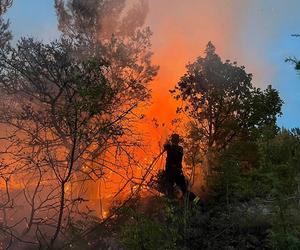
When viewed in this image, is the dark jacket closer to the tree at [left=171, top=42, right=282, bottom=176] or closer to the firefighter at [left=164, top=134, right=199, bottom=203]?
the firefighter at [left=164, top=134, right=199, bottom=203]

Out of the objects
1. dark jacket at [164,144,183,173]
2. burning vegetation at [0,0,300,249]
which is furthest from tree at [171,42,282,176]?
dark jacket at [164,144,183,173]

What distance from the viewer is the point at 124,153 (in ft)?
28.3

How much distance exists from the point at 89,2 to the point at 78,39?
1.86 metres

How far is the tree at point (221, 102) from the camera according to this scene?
17.2 m

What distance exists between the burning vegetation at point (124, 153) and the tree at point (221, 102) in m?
0.04

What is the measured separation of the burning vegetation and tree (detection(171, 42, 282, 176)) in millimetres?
37

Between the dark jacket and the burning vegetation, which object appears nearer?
the burning vegetation

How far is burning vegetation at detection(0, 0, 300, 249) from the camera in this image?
6.40 metres

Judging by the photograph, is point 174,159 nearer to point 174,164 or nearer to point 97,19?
point 174,164

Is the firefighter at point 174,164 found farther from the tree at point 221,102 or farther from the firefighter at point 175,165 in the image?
the tree at point 221,102

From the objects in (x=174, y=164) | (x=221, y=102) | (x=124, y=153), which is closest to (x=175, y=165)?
(x=174, y=164)

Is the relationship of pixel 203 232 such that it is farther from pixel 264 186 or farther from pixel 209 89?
pixel 209 89

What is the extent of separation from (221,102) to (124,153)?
9517 millimetres

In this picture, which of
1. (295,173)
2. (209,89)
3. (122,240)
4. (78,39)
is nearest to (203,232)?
(295,173)
